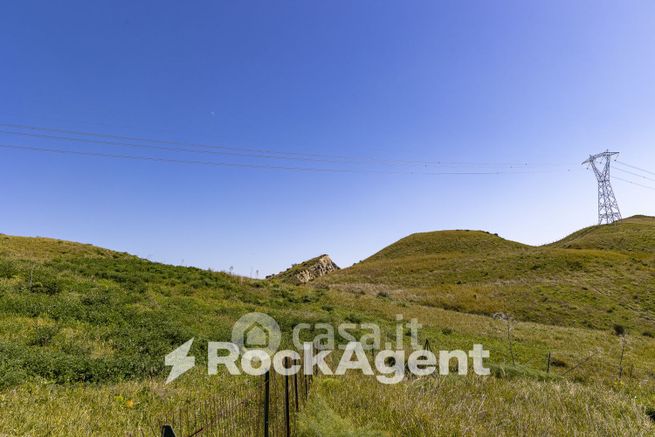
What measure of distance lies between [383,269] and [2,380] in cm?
6178

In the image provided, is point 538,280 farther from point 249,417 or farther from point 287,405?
point 249,417

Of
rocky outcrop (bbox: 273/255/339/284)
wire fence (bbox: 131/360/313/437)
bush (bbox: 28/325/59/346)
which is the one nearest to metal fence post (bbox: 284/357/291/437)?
wire fence (bbox: 131/360/313/437)

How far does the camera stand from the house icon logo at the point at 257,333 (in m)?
13.7

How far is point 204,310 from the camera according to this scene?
60.1 feet

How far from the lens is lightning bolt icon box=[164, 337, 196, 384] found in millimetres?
9117

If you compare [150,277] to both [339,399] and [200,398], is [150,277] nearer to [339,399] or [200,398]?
[200,398]

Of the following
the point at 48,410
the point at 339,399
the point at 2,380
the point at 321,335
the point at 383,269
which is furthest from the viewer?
the point at 383,269

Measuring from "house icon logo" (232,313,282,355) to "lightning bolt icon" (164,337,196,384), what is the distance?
217 cm

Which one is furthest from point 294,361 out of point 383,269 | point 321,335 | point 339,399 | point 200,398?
point 383,269

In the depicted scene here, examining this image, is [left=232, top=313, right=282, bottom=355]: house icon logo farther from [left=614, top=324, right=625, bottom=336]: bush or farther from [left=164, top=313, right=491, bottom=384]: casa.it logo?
[left=614, top=324, right=625, bottom=336]: bush

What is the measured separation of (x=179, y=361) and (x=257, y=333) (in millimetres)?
5334

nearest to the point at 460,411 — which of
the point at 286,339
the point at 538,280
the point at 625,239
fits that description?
the point at 286,339

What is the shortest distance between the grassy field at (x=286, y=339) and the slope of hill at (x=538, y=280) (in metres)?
0.33

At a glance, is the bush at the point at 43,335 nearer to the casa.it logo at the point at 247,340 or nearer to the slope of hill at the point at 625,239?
the casa.it logo at the point at 247,340
